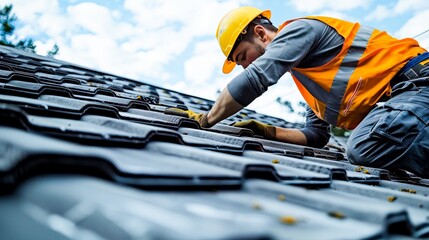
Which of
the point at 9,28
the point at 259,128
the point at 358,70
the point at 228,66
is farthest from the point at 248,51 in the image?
the point at 9,28

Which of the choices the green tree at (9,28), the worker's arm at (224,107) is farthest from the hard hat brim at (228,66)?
the green tree at (9,28)

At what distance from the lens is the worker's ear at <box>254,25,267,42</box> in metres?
2.83

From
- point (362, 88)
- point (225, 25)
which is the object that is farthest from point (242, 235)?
point (225, 25)

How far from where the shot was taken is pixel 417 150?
204 cm

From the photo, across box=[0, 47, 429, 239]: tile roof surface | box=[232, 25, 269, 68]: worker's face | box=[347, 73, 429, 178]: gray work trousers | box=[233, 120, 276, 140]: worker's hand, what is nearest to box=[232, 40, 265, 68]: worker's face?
box=[232, 25, 269, 68]: worker's face

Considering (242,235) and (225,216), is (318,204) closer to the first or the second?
(225,216)

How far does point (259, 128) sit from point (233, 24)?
0.90 m

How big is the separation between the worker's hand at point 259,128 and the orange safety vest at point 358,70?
0.49 metres

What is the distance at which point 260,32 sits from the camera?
2840 mm

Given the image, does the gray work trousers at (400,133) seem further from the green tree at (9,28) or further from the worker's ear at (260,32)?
the green tree at (9,28)

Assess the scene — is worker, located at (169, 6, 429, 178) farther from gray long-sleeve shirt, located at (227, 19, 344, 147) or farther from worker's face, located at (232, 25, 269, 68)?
worker's face, located at (232, 25, 269, 68)

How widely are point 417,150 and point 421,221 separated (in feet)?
3.90

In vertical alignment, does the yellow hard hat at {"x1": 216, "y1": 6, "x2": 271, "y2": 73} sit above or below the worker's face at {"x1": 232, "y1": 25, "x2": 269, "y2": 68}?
above

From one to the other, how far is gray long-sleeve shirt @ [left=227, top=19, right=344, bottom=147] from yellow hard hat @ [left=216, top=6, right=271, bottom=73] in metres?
0.56
